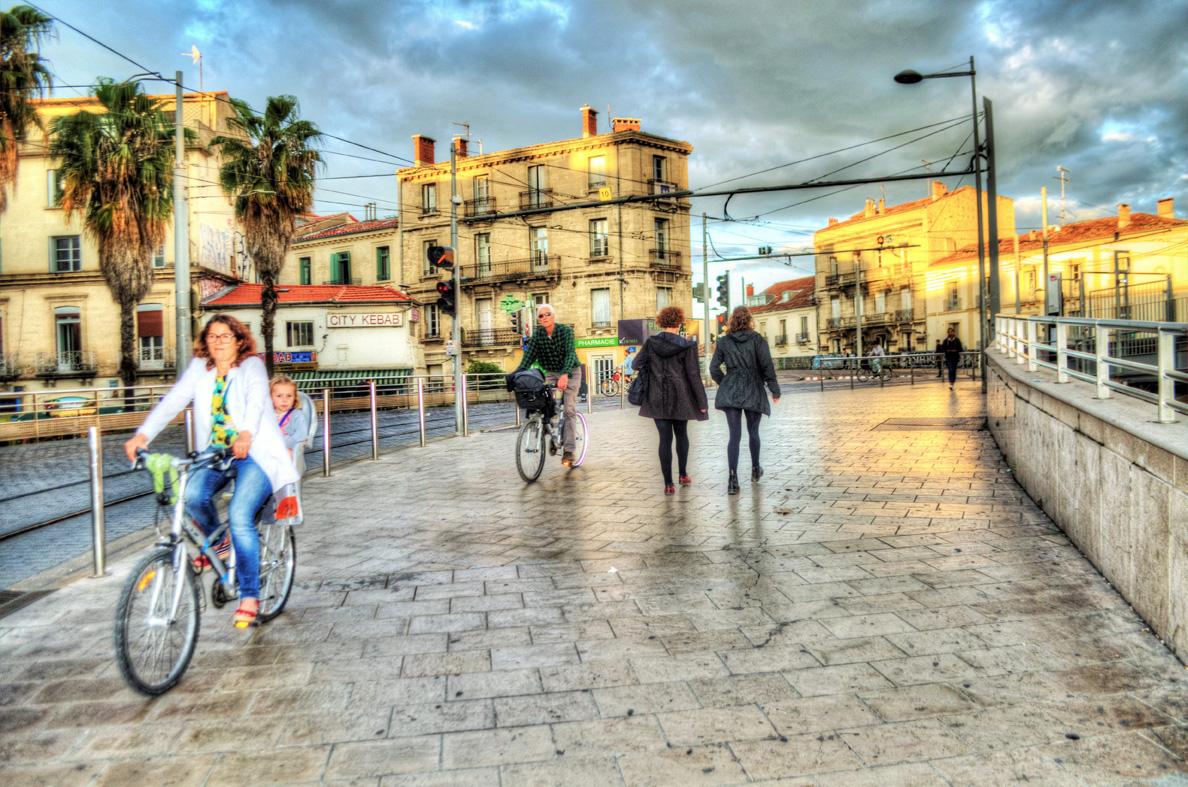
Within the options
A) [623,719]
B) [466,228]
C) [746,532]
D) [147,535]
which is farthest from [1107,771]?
[466,228]

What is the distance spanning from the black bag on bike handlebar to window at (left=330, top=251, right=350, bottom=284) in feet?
135

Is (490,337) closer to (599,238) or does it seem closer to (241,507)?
(599,238)

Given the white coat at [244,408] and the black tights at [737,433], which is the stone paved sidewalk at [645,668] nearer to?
the white coat at [244,408]

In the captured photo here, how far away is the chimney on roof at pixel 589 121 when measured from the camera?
139 ft

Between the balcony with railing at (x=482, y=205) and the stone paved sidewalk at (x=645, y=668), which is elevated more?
the balcony with railing at (x=482, y=205)

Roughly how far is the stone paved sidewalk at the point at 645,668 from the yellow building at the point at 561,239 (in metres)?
34.6

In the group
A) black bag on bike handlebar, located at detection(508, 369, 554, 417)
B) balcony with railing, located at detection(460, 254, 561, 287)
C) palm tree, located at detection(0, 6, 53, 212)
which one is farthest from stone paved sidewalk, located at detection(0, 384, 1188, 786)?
balcony with railing, located at detection(460, 254, 561, 287)

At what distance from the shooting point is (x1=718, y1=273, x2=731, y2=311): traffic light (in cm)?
2820

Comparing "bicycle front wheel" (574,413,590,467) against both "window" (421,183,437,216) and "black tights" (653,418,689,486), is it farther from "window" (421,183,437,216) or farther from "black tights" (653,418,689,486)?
"window" (421,183,437,216)

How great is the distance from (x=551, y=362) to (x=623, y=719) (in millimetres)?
6177

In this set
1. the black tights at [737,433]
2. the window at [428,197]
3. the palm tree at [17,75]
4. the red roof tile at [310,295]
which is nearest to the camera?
the black tights at [737,433]

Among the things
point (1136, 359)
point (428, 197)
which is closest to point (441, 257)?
point (1136, 359)

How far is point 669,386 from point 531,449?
1.80 m

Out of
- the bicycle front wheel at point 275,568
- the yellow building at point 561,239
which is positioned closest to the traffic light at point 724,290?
the yellow building at point 561,239
